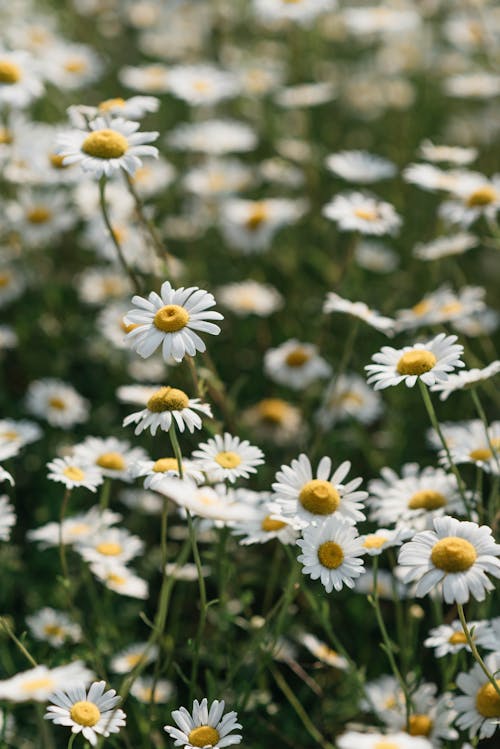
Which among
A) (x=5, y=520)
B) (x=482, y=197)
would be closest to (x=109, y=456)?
(x=5, y=520)

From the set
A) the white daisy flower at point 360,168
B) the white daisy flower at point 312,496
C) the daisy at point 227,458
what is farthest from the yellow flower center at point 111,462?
the white daisy flower at point 360,168

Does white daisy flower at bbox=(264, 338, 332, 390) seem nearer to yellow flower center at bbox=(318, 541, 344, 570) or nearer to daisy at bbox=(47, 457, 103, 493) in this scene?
daisy at bbox=(47, 457, 103, 493)

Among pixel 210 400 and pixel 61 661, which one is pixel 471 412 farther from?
pixel 61 661

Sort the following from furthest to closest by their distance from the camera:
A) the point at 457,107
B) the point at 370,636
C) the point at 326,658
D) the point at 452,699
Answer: the point at 457,107
the point at 370,636
the point at 326,658
the point at 452,699

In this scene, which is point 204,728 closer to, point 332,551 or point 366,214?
point 332,551

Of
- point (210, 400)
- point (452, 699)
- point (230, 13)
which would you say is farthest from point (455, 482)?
point (230, 13)

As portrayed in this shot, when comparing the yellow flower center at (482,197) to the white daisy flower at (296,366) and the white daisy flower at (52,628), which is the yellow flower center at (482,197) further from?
the white daisy flower at (52,628)
